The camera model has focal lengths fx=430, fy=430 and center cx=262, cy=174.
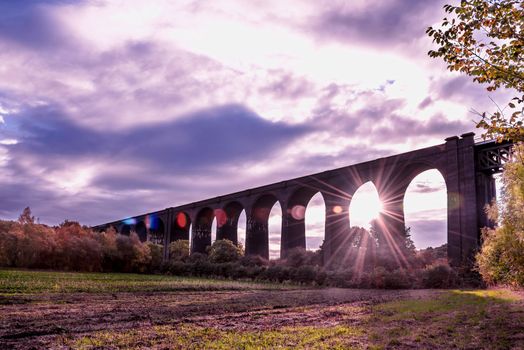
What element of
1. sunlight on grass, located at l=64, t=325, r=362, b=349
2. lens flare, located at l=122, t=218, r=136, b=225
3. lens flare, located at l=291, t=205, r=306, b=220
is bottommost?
sunlight on grass, located at l=64, t=325, r=362, b=349

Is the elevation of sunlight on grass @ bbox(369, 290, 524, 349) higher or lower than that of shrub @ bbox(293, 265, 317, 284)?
higher

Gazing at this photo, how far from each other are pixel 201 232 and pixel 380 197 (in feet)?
117

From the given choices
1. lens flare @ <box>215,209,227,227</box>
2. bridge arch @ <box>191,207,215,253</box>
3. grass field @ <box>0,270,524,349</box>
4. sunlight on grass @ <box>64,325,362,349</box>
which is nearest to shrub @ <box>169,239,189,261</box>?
bridge arch @ <box>191,207,215,253</box>

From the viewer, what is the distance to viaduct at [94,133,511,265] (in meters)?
32.7

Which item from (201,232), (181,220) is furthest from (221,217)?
(181,220)

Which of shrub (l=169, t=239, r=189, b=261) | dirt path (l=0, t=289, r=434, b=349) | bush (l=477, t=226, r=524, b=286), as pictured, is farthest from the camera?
shrub (l=169, t=239, r=189, b=261)

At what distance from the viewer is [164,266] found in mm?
58781

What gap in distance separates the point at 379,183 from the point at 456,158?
816cm

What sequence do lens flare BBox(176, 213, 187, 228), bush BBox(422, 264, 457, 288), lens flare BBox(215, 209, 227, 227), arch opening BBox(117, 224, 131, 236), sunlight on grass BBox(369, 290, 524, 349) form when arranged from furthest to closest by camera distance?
arch opening BBox(117, 224, 131, 236) < lens flare BBox(176, 213, 187, 228) < lens flare BBox(215, 209, 227, 227) < bush BBox(422, 264, 457, 288) < sunlight on grass BBox(369, 290, 524, 349)

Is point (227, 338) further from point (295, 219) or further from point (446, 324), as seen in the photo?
point (295, 219)

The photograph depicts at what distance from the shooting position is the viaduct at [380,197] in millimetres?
32656

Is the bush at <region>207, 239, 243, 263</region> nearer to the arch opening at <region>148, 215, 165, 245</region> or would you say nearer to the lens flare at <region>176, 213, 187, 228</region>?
the lens flare at <region>176, 213, 187, 228</region>

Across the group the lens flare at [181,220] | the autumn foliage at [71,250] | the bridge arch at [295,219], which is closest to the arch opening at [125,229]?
the lens flare at [181,220]

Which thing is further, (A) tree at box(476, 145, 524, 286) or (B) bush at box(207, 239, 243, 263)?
(B) bush at box(207, 239, 243, 263)
